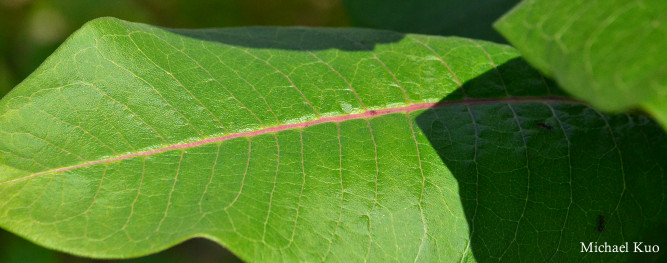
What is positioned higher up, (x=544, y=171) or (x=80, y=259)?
(x=544, y=171)

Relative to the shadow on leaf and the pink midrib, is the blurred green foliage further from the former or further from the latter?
the shadow on leaf

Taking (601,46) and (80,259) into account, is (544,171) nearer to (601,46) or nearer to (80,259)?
(601,46)

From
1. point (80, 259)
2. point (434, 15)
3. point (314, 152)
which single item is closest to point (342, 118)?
point (314, 152)

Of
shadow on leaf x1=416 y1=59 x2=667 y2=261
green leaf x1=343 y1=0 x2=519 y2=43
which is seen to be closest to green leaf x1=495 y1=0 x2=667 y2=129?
shadow on leaf x1=416 y1=59 x2=667 y2=261

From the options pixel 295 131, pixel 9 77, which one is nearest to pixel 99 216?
pixel 295 131

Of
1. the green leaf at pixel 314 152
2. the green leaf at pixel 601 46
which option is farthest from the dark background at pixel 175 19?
the green leaf at pixel 601 46
